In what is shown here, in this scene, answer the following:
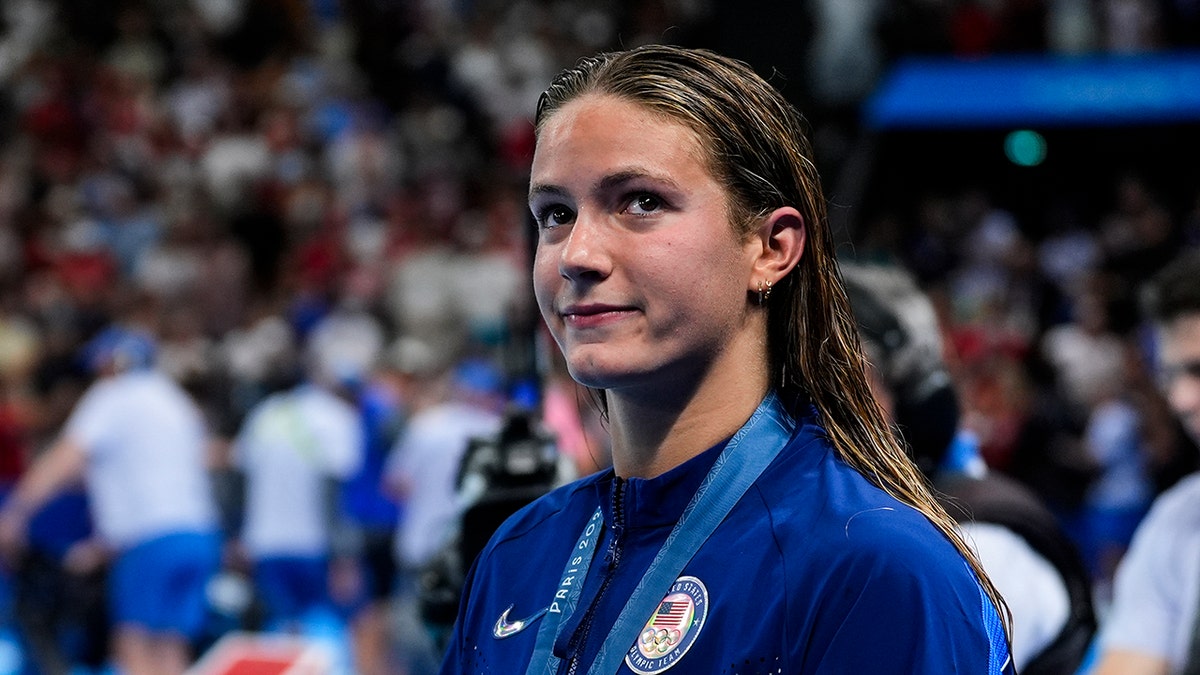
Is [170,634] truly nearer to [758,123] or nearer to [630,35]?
[758,123]

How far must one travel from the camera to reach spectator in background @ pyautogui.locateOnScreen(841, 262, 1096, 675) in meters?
2.62

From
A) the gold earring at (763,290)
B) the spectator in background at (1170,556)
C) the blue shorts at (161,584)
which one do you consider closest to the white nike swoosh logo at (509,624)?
the gold earring at (763,290)

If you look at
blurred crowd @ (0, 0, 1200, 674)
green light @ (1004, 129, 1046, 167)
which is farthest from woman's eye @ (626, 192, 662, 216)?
green light @ (1004, 129, 1046, 167)

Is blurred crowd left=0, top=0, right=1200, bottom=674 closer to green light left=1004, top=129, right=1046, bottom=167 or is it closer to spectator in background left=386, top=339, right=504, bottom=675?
spectator in background left=386, top=339, right=504, bottom=675

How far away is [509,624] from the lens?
5.58ft

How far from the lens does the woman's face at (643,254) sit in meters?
1.53

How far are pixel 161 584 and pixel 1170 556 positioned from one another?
5235 mm

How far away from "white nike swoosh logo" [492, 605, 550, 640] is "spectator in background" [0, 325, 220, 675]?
5.58 metres

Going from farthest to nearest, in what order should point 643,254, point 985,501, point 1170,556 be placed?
point 1170,556, point 985,501, point 643,254

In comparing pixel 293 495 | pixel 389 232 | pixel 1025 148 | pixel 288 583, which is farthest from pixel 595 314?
pixel 1025 148

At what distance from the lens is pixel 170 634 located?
704 centimetres

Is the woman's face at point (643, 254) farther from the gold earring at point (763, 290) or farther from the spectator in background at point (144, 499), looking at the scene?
the spectator in background at point (144, 499)

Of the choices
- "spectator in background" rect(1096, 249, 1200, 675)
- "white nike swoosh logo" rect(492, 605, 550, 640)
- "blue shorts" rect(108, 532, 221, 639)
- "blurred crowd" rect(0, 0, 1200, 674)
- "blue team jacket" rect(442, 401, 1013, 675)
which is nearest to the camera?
"blue team jacket" rect(442, 401, 1013, 675)

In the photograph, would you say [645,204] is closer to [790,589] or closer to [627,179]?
[627,179]
